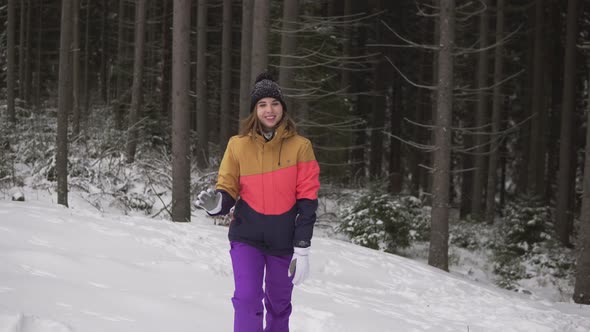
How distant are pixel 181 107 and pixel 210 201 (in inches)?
303

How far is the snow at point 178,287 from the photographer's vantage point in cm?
436

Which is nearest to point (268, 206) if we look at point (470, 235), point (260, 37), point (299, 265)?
point (299, 265)

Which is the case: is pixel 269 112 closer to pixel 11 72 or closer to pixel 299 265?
pixel 299 265

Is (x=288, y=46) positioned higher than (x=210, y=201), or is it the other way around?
(x=288, y=46)

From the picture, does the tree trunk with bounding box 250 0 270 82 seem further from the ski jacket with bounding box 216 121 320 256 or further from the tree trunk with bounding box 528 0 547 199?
the tree trunk with bounding box 528 0 547 199

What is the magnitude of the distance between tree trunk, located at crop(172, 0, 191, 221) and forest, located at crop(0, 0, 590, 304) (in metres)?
0.04

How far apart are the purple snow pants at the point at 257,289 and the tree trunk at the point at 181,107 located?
7.36m

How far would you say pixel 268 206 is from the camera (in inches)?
144

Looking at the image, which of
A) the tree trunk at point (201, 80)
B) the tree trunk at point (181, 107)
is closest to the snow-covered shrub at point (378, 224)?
the tree trunk at point (181, 107)

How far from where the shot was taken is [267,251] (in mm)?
3689

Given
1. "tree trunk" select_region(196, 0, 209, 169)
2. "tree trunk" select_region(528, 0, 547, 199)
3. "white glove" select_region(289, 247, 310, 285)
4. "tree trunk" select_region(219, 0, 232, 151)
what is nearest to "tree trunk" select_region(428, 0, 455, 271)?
"white glove" select_region(289, 247, 310, 285)

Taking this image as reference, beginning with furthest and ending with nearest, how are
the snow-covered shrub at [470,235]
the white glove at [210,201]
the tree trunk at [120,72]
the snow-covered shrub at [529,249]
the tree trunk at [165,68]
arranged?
the tree trunk at [165,68] → the tree trunk at [120,72] → the snow-covered shrub at [470,235] → the snow-covered shrub at [529,249] → the white glove at [210,201]

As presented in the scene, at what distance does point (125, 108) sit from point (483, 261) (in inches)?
669

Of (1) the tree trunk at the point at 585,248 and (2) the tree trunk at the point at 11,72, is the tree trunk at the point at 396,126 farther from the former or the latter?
(2) the tree trunk at the point at 11,72
